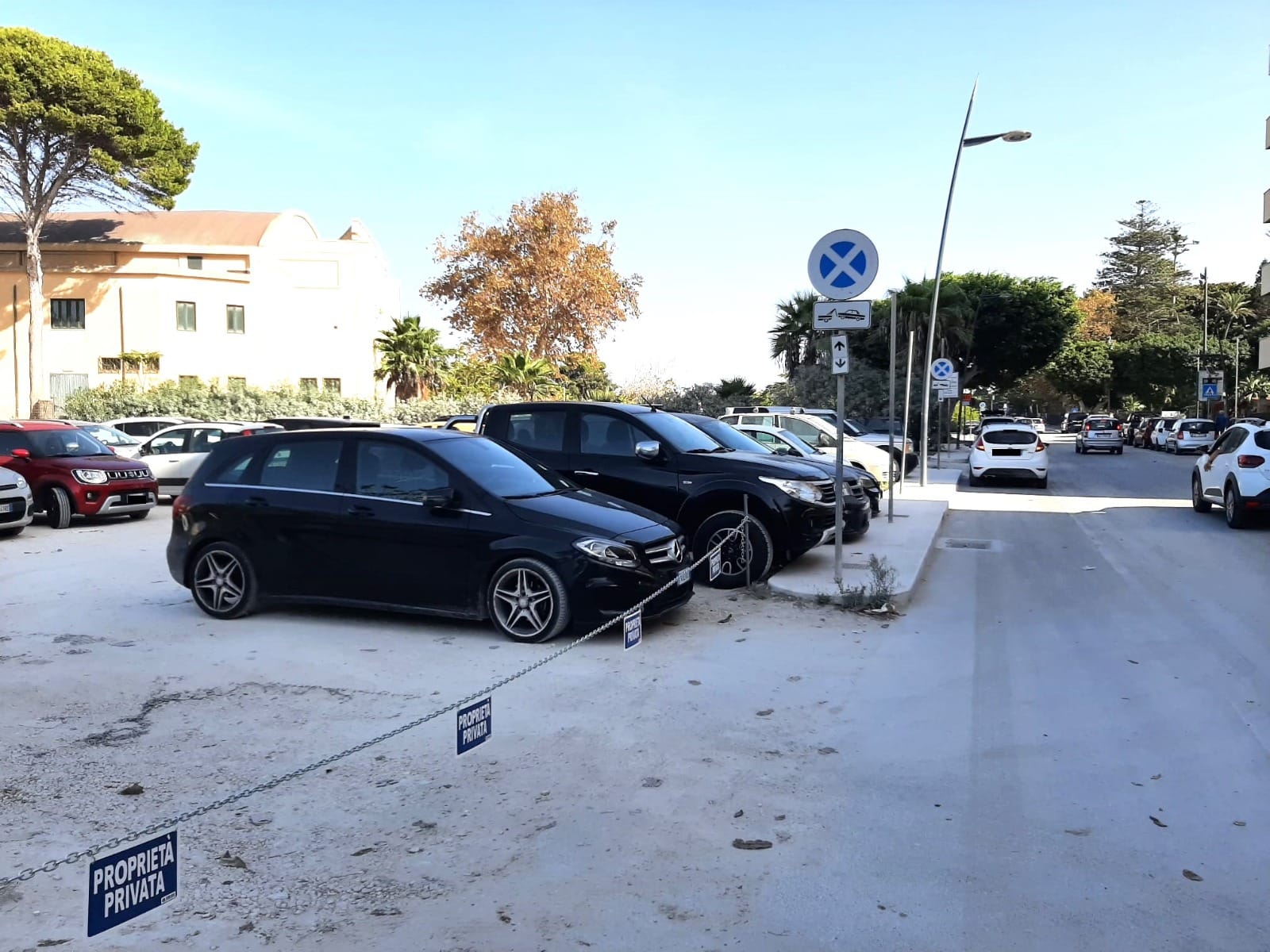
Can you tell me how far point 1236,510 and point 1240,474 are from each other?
513 mm

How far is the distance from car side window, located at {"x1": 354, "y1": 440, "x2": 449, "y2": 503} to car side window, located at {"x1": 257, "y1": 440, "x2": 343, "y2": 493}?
9.8 inches

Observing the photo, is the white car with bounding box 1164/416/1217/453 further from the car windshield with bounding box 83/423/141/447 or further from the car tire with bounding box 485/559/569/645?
the car tire with bounding box 485/559/569/645

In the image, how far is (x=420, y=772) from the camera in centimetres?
502

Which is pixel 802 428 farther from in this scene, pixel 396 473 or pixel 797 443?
pixel 396 473

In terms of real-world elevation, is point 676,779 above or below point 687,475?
below

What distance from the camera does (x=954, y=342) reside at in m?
50.2

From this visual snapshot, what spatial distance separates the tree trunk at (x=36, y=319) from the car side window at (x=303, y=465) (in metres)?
38.0

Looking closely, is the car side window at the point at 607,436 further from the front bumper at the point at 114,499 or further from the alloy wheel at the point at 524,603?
the front bumper at the point at 114,499

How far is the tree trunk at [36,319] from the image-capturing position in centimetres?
4106

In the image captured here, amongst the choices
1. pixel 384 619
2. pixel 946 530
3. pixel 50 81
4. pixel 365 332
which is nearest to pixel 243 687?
pixel 384 619

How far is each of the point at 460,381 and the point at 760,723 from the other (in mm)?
43957

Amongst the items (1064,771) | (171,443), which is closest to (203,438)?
(171,443)

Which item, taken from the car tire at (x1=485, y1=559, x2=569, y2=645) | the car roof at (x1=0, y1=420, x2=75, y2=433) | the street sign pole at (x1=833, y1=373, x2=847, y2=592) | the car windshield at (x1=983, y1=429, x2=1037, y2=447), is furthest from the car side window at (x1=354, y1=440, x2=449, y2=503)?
the car windshield at (x1=983, y1=429, x2=1037, y2=447)

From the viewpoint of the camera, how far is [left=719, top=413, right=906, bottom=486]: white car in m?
19.1
